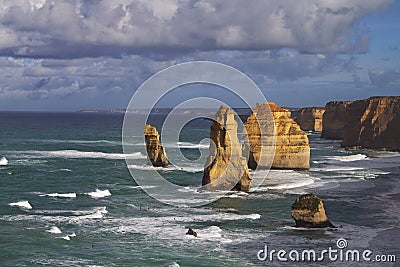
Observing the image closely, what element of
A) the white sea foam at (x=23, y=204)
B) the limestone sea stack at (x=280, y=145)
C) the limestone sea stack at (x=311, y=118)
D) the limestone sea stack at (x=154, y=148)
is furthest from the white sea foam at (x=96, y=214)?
the limestone sea stack at (x=311, y=118)

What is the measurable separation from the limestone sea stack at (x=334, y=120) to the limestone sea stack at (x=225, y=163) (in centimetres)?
8417

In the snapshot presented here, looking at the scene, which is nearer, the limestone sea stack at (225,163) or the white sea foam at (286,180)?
the limestone sea stack at (225,163)

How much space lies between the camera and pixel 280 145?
7438cm

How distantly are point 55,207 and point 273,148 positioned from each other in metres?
33.1

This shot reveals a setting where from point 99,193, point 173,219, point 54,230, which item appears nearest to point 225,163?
point 173,219

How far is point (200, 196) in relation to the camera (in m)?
54.7

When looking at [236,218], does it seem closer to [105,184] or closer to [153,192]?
[153,192]

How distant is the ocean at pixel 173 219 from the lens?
35.8 m

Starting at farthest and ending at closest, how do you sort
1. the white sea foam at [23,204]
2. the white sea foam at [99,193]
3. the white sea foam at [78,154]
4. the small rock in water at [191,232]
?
the white sea foam at [78,154] → the white sea foam at [99,193] → the white sea foam at [23,204] → the small rock in water at [191,232]

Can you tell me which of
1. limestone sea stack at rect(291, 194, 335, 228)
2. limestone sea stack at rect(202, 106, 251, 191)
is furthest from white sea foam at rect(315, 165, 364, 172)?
limestone sea stack at rect(291, 194, 335, 228)

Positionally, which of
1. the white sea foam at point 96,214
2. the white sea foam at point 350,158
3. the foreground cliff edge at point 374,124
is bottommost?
the white sea foam at point 96,214

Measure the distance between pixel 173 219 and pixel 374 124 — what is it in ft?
255

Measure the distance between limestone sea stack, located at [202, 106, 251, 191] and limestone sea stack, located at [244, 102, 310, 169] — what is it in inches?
621

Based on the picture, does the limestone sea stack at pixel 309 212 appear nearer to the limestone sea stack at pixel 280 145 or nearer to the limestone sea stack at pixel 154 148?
the limestone sea stack at pixel 280 145
